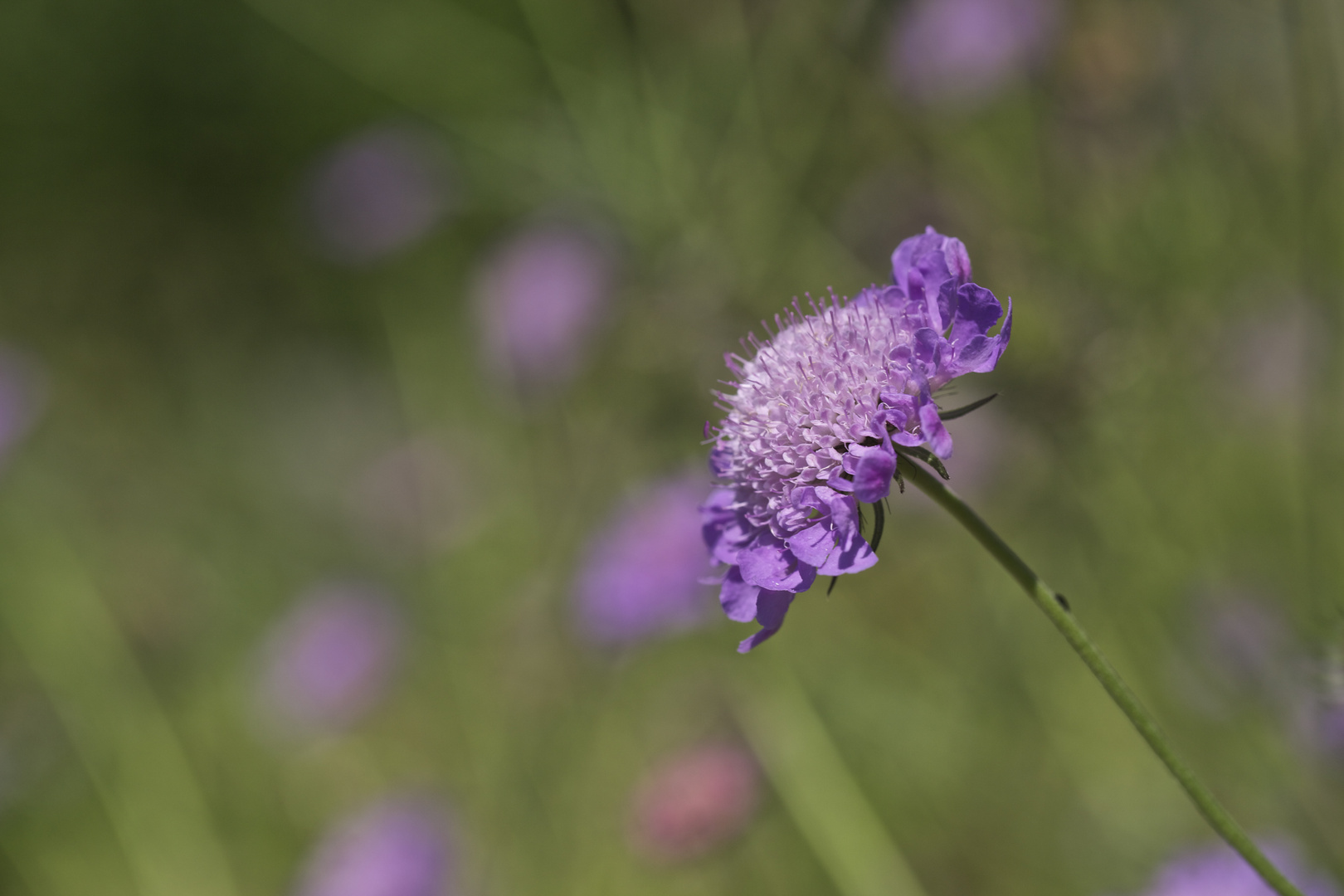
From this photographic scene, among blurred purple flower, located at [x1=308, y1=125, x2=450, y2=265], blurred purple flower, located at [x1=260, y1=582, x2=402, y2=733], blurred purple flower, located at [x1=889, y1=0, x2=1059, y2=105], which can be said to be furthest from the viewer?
blurred purple flower, located at [x1=308, y1=125, x2=450, y2=265]

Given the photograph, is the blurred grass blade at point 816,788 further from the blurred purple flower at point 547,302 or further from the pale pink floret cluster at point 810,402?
the blurred purple flower at point 547,302

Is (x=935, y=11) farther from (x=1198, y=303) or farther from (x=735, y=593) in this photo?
(x=735, y=593)

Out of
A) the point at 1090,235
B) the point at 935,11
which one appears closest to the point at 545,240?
the point at 935,11

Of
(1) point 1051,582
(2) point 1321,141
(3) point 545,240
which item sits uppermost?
(3) point 545,240

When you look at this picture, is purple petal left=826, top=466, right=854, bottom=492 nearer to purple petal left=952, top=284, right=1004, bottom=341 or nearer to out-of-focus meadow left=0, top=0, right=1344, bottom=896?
purple petal left=952, top=284, right=1004, bottom=341

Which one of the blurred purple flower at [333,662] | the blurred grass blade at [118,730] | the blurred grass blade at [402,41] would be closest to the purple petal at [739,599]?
the blurred grass blade at [402,41]

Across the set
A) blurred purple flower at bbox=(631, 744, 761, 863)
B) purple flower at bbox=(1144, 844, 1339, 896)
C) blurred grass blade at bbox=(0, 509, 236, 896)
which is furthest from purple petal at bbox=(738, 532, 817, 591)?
blurred grass blade at bbox=(0, 509, 236, 896)

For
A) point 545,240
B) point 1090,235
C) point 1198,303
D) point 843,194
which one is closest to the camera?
point 1198,303

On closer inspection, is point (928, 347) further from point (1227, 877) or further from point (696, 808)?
point (696, 808)
